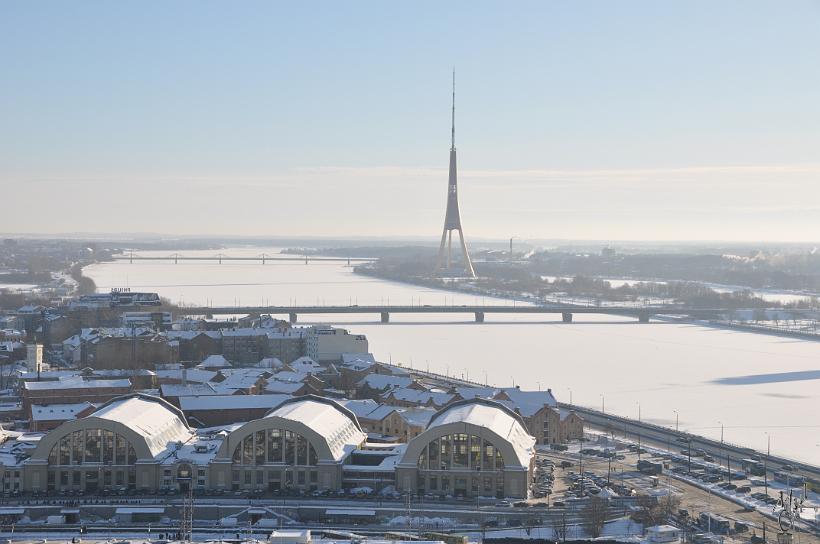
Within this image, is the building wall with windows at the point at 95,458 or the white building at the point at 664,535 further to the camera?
the building wall with windows at the point at 95,458

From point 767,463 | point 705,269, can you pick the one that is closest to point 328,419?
point 767,463

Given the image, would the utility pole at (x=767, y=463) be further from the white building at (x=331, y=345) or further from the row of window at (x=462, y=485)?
the white building at (x=331, y=345)

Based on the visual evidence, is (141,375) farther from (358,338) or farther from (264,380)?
(358,338)

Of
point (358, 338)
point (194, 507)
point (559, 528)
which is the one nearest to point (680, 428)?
point (559, 528)

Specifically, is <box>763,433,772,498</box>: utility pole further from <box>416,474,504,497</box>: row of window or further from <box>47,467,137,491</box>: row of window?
<box>47,467,137,491</box>: row of window

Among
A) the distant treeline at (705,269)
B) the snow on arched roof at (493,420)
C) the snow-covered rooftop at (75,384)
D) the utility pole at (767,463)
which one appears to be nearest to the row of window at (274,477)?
the snow on arched roof at (493,420)

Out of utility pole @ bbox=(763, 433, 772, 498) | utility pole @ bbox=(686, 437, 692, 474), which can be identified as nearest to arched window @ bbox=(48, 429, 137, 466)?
utility pole @ bbox=(686, 437, 692, 474)

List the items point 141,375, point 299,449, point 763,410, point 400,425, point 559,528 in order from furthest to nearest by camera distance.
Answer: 1. point 141,375
2. point 763,410
3. point 400,425
4. point 299,449
5. point 559,528
